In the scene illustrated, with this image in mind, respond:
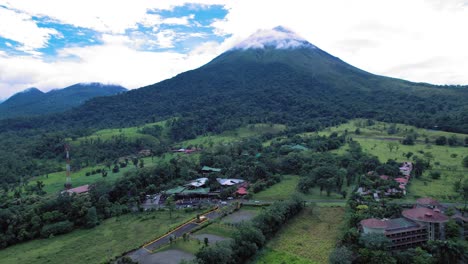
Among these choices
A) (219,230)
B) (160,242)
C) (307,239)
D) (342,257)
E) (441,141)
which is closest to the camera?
(342,257)

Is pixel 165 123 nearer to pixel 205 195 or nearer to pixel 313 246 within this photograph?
pixel 205 195

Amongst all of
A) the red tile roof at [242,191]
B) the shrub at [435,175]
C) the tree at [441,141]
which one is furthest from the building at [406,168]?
the red tile roof at [242,191]

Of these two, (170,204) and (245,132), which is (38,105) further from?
(170,204)

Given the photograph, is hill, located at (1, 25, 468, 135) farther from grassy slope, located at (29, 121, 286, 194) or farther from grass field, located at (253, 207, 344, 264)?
grass field, located at (253, 207, 344, 264)

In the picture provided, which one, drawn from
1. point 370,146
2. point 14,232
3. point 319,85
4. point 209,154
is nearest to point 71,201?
point 14,232

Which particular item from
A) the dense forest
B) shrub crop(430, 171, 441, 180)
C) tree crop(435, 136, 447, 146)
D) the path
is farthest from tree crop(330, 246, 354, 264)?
the dense forest

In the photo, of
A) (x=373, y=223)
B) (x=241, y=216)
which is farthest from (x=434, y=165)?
(x=241, y=216)
